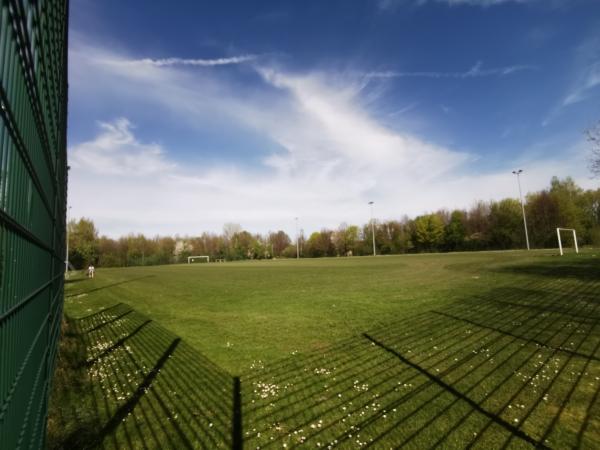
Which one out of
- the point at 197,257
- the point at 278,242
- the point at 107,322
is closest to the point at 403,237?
the point at 278,242

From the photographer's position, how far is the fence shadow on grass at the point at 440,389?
3465mm

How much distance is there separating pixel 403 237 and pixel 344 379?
72.4 m

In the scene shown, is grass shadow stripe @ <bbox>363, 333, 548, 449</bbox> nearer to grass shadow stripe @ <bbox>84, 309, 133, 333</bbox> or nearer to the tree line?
grass shadow stripe @ <bbox>84, 309, 133, 333</bbox>

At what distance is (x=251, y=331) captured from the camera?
8.00 m

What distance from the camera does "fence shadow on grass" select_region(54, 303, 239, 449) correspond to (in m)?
3.57

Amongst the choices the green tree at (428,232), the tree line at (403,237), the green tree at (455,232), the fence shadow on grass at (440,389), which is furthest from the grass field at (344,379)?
the green tree at (428,232)

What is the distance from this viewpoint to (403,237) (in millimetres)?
73625

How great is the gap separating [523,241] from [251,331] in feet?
204

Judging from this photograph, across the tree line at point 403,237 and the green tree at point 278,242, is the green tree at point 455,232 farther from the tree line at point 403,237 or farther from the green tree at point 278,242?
the green tree at point 278,242

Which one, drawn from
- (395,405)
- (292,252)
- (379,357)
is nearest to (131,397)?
(395,405)

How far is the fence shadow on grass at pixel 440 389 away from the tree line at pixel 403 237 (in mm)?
50348

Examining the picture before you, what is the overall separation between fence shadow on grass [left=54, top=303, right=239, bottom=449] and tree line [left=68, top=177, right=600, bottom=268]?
54.9 m

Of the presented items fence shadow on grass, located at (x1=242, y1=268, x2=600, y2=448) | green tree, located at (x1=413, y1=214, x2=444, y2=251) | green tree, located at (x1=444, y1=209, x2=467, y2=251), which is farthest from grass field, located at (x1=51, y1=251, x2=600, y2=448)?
green tree, located at (x1=413, y1=214, x2=444, y2=251)

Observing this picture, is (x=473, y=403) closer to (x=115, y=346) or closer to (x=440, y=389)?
(x=440, y=389)
